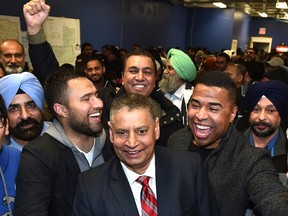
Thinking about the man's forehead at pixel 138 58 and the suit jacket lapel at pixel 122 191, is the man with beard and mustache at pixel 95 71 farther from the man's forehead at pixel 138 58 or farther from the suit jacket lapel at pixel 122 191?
the suit jacket lapel at pixel 122 191

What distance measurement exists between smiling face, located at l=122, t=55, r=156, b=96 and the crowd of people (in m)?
0.72

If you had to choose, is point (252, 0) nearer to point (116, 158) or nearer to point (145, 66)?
point (145, 66)

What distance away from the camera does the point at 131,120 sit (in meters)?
1.65

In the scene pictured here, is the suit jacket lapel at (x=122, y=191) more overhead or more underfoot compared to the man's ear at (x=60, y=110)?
more underfoot

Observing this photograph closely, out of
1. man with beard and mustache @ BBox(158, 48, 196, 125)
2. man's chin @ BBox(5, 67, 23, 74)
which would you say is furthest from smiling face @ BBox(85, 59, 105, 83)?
man's chin @ BBox(5, 67, 23, 74)

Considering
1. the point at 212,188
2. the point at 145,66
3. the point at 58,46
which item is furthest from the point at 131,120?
the point at 58,46

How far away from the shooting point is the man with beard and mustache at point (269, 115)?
7.80ft

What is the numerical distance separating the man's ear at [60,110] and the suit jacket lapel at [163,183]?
2.30 ft

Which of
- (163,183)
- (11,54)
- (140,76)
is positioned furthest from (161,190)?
(11,54)

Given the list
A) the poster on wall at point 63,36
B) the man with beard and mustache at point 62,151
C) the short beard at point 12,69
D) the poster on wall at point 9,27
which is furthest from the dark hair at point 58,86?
the poster on wall at point 63,36

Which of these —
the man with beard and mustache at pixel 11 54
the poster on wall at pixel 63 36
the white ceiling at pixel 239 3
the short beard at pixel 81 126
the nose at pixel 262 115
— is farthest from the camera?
the white ceiling at pixel 239 3

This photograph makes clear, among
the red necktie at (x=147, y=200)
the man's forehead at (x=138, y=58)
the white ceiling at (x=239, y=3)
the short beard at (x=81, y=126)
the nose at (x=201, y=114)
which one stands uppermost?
the white ceiling at (x=239, y=3)

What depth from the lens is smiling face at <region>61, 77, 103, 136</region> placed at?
6.82 feet

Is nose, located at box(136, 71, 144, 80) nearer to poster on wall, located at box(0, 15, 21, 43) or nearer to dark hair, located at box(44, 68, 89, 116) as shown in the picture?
dark hair, located at box(44, 68, 89, 116)
